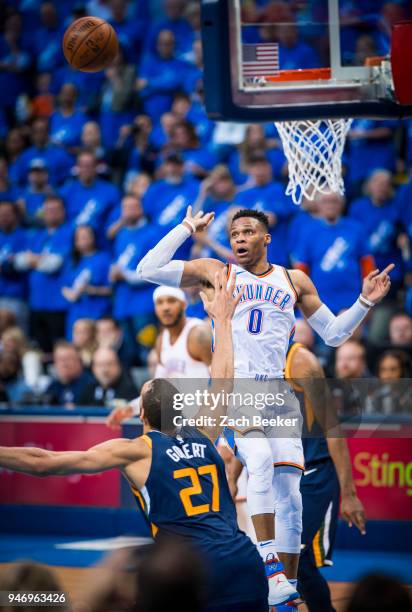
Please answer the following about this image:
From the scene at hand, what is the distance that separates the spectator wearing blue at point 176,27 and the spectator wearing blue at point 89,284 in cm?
358

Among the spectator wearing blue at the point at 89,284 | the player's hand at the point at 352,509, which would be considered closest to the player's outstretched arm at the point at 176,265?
the player's hand at the point at 352,509

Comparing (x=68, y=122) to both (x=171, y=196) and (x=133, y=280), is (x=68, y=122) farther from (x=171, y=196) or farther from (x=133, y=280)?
(x=133, y=280)

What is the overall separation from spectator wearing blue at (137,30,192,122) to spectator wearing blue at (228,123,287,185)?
2089 millimetres

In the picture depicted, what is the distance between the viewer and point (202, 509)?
18.6 ft

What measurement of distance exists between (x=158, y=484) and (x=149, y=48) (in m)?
11.0

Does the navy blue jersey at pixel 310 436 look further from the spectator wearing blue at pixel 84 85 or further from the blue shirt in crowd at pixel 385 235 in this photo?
the spectator wearing blue at pixel 84 85

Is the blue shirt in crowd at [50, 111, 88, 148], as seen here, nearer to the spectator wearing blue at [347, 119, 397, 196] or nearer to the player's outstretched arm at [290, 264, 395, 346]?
the spectator wearing blue at [347, 119, 397, 196]

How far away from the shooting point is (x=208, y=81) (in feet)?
23.8

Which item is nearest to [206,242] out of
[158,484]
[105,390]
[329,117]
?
[105,390]

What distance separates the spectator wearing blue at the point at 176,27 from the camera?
598 inches

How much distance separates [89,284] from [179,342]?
13.4 feet

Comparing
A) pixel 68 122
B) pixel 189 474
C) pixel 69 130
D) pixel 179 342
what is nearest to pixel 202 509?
pixel 189 474

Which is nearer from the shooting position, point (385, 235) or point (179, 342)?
point (179, 342)

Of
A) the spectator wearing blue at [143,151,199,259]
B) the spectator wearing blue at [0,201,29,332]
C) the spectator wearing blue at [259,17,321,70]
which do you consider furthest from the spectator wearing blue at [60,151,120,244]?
the spectator wearing blue at [259,17,321,70]
